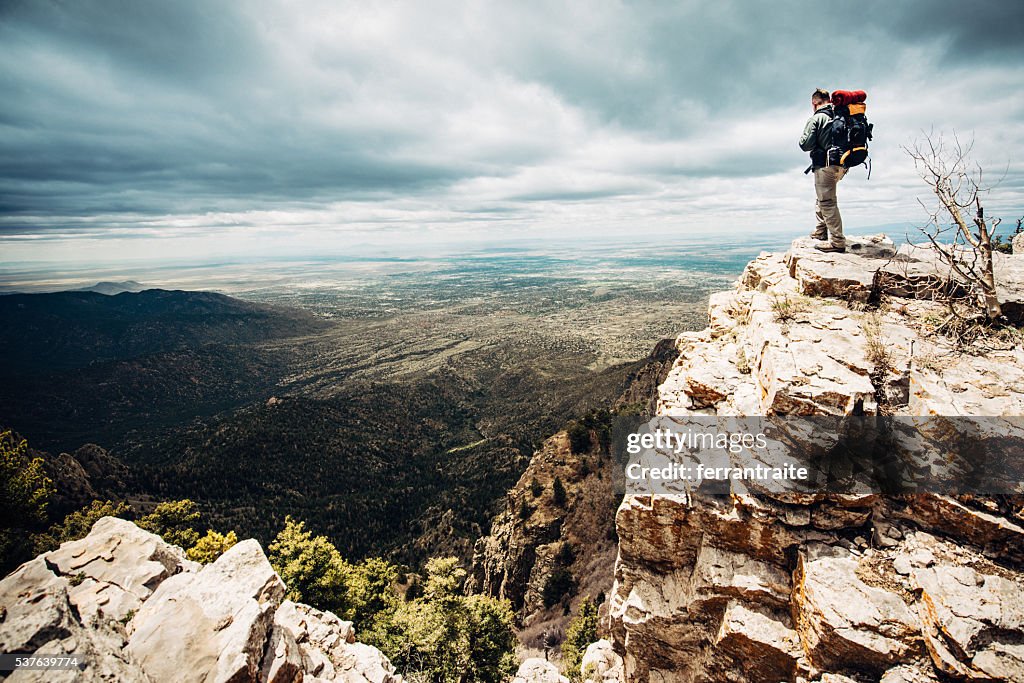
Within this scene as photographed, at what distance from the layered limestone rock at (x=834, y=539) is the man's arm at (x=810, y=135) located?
11.4 feet

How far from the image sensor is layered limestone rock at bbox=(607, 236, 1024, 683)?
6656 mm

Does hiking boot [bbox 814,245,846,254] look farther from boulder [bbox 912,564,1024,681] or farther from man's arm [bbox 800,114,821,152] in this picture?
boulder [bbox 912,564,1024,681]

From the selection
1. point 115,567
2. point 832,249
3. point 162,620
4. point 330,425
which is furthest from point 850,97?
point 330,425

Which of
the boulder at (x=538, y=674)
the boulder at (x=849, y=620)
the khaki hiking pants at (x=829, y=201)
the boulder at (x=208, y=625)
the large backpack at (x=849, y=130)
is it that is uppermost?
the large backpack at (x=849, y=130)

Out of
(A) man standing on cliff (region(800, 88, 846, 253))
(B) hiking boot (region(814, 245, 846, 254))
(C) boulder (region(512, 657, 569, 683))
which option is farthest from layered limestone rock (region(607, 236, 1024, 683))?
(C) boulder (region(512, 657, 569, 683))

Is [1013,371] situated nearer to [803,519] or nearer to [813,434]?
[813,434]

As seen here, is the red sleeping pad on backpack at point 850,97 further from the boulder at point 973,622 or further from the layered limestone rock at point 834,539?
the boulder at point 973,622

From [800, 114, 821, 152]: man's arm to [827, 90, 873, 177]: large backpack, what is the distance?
0.39 metres

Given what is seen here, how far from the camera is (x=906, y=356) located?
889 centimetres

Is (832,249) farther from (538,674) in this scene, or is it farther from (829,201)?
(538,674)

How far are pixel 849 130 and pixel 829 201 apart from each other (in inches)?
87.5

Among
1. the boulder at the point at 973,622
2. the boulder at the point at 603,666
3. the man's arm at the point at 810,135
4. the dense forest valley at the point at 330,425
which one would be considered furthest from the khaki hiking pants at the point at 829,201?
the dense forest valley at the point at 330,425

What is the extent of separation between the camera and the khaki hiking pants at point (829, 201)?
12.2 m

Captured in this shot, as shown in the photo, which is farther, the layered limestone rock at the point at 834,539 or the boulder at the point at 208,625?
the boulder at the point at 208,625
